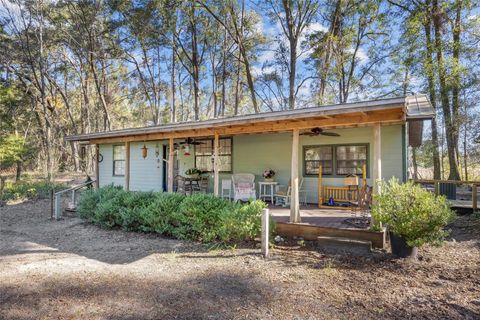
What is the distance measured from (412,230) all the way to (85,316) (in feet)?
13.9

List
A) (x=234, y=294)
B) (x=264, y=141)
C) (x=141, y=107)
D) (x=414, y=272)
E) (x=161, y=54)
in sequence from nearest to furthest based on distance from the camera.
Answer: (x=234, y=294)
(x=414, y=272)
(x=264, y=141)
(x=161, y=54)
(x=141, y=107)

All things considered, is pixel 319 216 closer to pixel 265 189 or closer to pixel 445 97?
pixel 265 189

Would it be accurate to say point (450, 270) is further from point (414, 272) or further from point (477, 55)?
point (477, 55)

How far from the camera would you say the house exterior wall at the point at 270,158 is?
7164 mm

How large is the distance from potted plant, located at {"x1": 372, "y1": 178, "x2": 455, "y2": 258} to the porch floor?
32.5 inches

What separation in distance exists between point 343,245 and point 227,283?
7.16 feet

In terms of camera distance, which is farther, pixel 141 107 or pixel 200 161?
pixel 141 107

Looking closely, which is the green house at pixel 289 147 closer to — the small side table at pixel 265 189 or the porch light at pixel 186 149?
the porch light at pixel 186 149

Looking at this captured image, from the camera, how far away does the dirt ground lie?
312 cm

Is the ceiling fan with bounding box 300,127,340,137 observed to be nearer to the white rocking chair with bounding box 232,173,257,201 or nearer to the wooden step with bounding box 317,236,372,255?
the white rocking chair with bounding box 232,173,257,201

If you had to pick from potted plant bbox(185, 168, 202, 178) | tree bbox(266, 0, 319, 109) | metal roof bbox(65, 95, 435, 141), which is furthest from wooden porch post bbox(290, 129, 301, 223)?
tree bbox(266, 0, 319, 109)

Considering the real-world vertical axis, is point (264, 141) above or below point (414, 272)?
above

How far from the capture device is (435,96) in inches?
556

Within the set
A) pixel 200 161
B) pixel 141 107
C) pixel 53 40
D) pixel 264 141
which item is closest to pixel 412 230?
pixel 264 141
